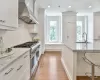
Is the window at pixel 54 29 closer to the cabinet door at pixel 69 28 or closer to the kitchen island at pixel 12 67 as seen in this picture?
the cabinet door at pixel 69 28

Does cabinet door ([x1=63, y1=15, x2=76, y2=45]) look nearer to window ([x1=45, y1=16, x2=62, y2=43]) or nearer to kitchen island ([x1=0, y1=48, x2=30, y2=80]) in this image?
window ([x1=45, y1=16, x2=62, y2=43])

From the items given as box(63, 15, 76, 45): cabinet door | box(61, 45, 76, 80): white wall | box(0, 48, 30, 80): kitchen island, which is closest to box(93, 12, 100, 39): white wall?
box(63, 15, 76, 45): cabinet door

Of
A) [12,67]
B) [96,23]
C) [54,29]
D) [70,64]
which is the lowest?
[70,64]

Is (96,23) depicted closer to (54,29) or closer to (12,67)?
(54,29)

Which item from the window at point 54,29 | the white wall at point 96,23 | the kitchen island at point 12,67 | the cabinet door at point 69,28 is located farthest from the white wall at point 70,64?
the window at point 54,29

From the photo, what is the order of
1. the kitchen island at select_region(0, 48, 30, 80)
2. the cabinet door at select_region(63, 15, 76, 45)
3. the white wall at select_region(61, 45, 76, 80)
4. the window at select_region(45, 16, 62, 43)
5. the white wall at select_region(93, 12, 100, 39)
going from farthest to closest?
the window at select_region(45, 16, 62, 43) < the cabinet door at select_region(63, 15, 76, 45) < the white wall at select_region(93, 12, 100, 39) < the white wall at select_region(61, 45, 76, 80) < the kitchen island at select_region(0, 48, 30, 80)

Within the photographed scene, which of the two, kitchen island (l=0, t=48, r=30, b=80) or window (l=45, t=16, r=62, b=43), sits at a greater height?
window (l=45, t=16, r=62, b=43)

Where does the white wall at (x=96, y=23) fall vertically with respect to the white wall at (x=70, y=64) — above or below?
above

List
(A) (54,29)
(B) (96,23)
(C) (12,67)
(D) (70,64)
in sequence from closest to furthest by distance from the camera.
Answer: (C) (12,67) → (D) (70,64) → (B) (96,23) → (A) (54,29)

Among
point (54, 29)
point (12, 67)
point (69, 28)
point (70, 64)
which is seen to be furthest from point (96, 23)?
point (12, 67)

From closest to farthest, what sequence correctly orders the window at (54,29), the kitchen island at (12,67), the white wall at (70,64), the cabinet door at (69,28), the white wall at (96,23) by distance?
the kitchen island at (12,67)
the white wall at (70,64)
the white wall at (96,23)
the cabinet door at (69,28)
the window at (54,29)

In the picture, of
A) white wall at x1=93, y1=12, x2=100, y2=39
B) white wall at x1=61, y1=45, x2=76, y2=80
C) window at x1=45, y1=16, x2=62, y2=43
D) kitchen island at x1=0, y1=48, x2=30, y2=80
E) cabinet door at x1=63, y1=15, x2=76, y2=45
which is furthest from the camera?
window at x1=45, y1=16, x2=62, y2=43

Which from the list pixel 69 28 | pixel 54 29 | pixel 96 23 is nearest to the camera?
pixel 96 23

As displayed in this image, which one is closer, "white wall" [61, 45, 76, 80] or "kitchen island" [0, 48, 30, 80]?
"kitchen island" [0, 48, 30, 80]
